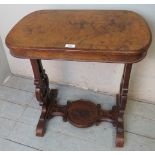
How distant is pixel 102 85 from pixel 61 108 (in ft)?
1.18

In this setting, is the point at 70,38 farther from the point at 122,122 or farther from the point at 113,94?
the point at 113,94

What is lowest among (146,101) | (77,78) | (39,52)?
(146,101)

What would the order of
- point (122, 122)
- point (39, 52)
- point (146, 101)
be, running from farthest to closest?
point (146, 101) < point (122, 122) < point (39, 52)

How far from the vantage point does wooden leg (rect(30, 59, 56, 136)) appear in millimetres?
1202

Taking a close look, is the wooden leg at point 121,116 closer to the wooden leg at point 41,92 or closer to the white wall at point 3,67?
the wooden leg at point 41,92

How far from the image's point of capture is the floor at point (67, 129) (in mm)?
1299

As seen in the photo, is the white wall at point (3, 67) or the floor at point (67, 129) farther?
the white wall at point (3, 67)

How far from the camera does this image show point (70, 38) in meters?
0.95

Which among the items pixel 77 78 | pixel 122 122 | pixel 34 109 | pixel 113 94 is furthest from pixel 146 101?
pixel 34 109

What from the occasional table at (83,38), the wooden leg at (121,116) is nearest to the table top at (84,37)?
the occasional table at (83,38)

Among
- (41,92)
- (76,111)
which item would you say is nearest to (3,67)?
(41,92)

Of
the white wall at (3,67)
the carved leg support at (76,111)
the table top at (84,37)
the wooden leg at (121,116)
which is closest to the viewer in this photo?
the table top at (84,37)

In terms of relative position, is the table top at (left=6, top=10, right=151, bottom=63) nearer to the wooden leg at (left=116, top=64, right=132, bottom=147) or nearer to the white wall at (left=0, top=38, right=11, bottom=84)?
the wooden leg at (left=116, top=64, right=132, bottom=147)

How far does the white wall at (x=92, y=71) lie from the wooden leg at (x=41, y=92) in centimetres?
25
